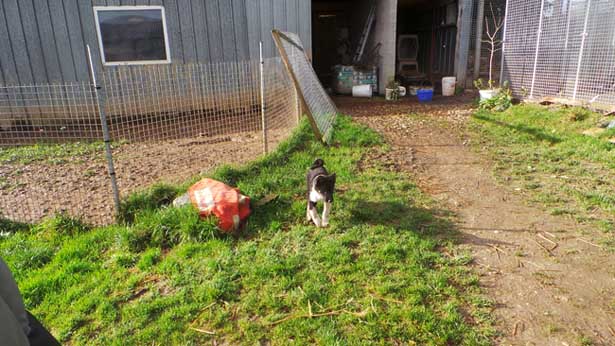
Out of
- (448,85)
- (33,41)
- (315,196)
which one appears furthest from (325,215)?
(448,85)

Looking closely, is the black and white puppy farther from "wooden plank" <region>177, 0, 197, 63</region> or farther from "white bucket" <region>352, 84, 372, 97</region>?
"white bucket" <region>352, 84, 372, 97</region>

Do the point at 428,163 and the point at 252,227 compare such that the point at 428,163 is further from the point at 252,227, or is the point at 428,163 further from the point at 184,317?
the point at 184,317

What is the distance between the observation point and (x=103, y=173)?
5.11 meters

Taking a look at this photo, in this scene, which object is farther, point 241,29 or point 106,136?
point 241,29

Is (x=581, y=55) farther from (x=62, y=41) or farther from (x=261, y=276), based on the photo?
(x=62, y=41)

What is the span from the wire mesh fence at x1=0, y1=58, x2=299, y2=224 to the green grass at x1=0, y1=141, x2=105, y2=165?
14 mm

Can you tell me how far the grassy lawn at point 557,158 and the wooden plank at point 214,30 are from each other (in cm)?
525

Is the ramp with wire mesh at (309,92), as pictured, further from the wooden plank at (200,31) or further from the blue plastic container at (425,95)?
the blue plastic container at (425,95)

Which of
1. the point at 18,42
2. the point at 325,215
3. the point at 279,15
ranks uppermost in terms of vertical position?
the point at 279,15

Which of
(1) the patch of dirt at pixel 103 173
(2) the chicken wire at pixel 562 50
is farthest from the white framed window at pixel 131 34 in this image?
(2) the chicken wire at pixel 562 50

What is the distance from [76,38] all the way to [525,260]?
27.1ft

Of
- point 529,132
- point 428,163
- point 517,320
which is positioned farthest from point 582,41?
point 517,320

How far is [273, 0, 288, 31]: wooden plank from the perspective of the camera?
873cm

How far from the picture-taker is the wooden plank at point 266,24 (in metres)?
8.45
